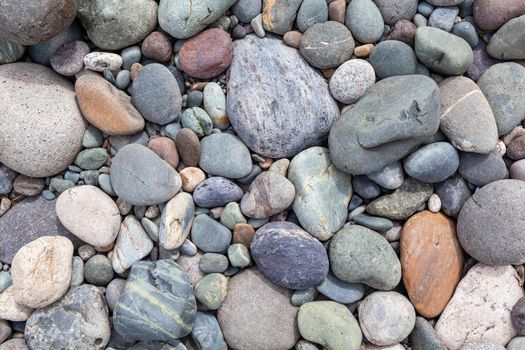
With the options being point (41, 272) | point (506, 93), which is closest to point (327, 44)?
point (506, 93)

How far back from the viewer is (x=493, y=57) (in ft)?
8.54

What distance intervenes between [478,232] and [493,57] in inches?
38.2

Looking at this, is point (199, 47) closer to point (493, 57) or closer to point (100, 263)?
point (100, 263)

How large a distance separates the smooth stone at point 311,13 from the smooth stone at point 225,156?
74 cm

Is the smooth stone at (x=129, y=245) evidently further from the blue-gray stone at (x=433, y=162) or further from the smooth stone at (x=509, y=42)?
the smooth stone at (x=509, y=42)

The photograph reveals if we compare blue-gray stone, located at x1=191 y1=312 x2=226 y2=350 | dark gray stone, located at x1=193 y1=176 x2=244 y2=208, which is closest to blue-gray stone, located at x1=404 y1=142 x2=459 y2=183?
dark gray stone, located at x1=193 y1=176 x2=244 y2=208

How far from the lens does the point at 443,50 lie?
2.42 m

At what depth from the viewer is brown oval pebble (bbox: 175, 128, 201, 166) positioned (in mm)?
2533

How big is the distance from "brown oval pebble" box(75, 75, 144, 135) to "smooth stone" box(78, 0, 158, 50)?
22cm

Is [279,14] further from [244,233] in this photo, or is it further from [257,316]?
[257,316]

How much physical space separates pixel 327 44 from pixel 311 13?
0.67 ft

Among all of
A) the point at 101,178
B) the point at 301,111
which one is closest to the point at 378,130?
the point at 301,111

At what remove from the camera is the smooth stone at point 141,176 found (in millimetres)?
2475

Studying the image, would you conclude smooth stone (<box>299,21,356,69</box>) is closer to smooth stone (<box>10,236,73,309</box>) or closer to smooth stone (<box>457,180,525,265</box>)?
smooth stone (<box>457,180,525,265</box>)
